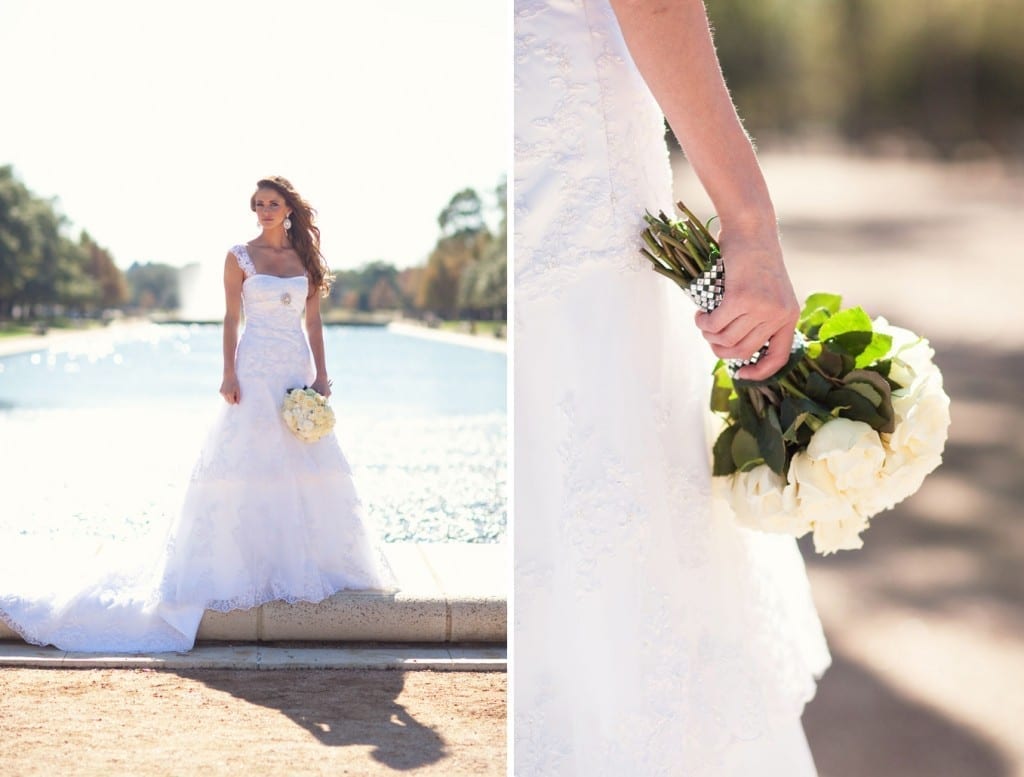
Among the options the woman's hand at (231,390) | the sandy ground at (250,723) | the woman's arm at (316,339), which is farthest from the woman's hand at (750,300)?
the woman's arm at (316,339)

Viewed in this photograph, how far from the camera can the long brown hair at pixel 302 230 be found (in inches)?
184

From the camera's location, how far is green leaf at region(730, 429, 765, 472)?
1473 millimetres

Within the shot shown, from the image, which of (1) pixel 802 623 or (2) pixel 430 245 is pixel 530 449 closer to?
(1) pixel 802 623

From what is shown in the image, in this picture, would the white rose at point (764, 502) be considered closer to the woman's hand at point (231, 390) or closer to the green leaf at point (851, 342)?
the green leaf at point (851, 342)

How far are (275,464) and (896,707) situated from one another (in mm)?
2423

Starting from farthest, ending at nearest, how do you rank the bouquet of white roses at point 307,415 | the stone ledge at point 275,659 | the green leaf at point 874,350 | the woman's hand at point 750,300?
the bouquet of white roses at point 307,415, the stone ledge at point 275,659, the green leaf at point 874,350, the woman's hand at point 750,300

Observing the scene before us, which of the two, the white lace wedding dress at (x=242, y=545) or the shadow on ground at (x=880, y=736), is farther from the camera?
the white lace wedding dress at (x=242, y=545)

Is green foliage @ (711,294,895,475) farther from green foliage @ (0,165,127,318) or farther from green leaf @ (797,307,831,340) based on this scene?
green foliage @ (0,165,127,318)

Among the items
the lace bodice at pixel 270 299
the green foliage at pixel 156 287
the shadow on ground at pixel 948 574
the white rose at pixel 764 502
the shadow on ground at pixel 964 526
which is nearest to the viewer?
the white rose at pixel 764 502

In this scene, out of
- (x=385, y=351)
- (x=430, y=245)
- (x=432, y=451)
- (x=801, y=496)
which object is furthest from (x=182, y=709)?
(x=430, y=245)

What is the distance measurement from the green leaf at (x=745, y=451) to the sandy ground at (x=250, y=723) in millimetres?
1819

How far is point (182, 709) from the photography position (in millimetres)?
3469

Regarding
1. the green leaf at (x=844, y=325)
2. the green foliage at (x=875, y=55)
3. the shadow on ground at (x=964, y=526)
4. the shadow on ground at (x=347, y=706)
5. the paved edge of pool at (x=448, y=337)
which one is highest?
the green foliage at (x=875, y=55)

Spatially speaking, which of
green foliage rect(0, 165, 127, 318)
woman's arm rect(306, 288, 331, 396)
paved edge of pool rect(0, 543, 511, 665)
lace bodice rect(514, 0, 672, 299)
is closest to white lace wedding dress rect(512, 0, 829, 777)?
lace bodice rect(514, 0, 672, 299)
